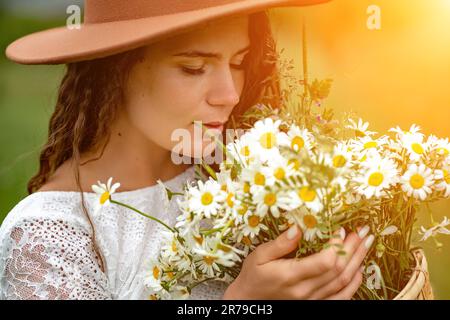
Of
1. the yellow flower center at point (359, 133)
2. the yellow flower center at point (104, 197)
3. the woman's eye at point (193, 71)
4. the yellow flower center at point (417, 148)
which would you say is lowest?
the yellow flower center at point (104, 197)

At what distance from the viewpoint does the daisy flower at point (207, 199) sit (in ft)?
3.83

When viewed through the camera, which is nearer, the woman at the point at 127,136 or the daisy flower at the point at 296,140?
the daisy flower at the point at 296,140

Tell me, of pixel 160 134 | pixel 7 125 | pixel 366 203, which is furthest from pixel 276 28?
pixel 7 125

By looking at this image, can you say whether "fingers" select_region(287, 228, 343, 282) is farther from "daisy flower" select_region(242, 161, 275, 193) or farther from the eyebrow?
the eyebrow

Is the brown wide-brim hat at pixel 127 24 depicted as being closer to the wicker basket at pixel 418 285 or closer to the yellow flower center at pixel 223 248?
the yellow flower center at pixel 223 248

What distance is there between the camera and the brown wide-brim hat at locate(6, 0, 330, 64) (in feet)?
4.38

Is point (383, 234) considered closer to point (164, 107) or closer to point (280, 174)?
point (280, 174)

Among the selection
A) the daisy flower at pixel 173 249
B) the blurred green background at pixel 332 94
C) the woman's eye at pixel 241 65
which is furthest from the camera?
the blurred green background at pixel 332 94

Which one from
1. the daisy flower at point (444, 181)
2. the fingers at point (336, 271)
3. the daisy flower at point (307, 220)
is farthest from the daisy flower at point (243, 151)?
the daisy flower at point (444, 181)

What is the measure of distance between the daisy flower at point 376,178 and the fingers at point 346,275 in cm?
11

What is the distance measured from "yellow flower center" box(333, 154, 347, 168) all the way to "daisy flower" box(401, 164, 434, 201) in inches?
6.4

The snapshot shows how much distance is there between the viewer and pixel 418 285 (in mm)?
1197

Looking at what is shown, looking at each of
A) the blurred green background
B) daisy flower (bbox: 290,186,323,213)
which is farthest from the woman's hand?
the blurred green background

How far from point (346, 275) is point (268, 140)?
0.28 meters
